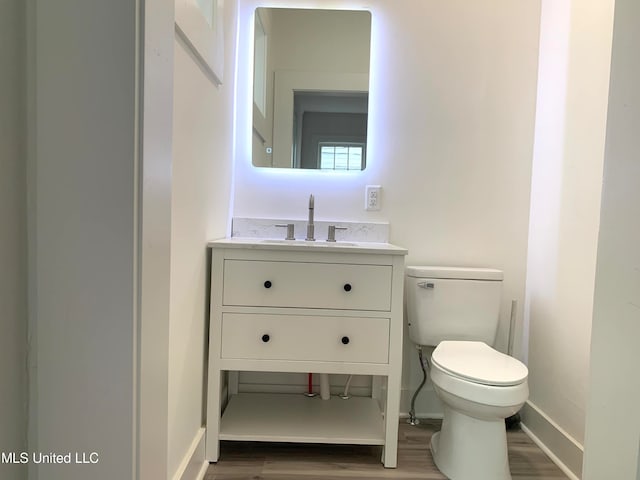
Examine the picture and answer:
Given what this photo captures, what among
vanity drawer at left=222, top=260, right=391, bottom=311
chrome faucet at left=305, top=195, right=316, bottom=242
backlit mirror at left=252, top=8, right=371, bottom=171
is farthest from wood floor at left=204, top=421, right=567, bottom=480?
backlit mirror at left=252, top=8, right=371, bottom=171

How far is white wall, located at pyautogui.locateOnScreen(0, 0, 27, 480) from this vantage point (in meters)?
0.55

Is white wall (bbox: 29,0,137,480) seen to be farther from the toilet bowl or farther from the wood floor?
the toilet bowl

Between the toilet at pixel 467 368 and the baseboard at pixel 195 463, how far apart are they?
0.91 m

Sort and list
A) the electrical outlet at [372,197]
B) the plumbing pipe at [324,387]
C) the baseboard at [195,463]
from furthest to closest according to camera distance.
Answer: the electrical outlet at [372,197] → the plumbing pipe at [324,387] → the baseboard at [195,463]

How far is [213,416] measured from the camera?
143 cm

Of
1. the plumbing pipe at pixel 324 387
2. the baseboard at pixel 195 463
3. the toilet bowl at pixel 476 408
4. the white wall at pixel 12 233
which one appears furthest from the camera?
the plumbing pipe at pixel 324 387

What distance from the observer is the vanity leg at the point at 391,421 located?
4.74 ft

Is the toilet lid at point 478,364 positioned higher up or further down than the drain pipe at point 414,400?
higher up

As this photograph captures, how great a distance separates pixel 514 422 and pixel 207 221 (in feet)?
5.68

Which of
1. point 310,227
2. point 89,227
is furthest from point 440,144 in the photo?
point 89,227

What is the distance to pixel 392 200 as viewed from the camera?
1942 mm

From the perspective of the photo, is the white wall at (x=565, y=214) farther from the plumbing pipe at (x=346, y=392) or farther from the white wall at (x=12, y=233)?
the white wall at (x=12, y=233)

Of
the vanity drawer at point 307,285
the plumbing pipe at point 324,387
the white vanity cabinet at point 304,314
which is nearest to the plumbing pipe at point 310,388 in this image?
the plumbing pipe at point 324,387

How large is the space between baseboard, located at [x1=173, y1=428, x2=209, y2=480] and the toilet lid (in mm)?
931
